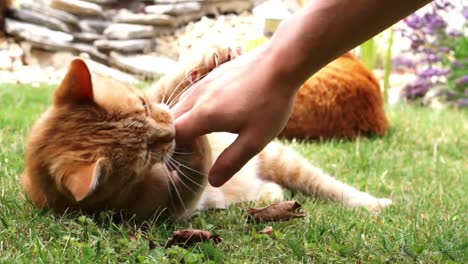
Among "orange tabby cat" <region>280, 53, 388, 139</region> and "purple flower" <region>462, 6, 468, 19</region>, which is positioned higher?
"purple flower" <region>462, 6, 468, 19</region>

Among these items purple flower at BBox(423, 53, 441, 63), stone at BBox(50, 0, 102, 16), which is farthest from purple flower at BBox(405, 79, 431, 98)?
stone at BBox(50, 0, 102, 16)

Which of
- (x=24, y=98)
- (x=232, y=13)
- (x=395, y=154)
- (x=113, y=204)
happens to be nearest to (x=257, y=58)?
(x=113, y=204)

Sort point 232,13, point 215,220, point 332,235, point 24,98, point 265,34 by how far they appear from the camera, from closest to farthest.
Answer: point 332,235
point 215,220
point 24,98
point 265,34
point 232,13

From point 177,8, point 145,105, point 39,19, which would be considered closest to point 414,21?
point 177,8

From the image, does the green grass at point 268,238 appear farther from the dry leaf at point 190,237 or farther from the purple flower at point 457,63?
the purple flower at point 457,63

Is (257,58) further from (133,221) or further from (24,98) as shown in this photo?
(24,98)

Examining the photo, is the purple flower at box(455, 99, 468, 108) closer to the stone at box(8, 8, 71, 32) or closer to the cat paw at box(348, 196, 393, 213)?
the cat paw at box(348, 196, 393, 213)
